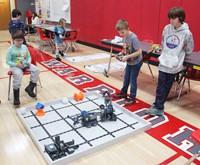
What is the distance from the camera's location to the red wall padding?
468 cm

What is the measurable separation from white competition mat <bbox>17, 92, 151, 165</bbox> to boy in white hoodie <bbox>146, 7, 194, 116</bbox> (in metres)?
0.61

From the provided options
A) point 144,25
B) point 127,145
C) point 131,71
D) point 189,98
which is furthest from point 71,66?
point 127,145

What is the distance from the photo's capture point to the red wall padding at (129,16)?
4.68m

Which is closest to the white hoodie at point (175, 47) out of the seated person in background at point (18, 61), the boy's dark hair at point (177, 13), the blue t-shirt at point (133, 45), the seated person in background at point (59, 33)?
the boy's dark hair at point (177, 13)

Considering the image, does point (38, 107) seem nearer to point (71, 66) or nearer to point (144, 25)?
point (71, 66)

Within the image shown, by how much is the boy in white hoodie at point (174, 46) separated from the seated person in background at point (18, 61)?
185cm

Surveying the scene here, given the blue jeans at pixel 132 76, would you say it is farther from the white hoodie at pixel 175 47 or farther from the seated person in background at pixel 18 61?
the seated person in background at pixel 18 61

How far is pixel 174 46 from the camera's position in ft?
8.98

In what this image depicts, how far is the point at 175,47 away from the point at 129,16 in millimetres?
3638

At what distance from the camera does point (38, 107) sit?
297 cm

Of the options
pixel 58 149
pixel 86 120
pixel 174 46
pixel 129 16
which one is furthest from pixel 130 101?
pixel 129 16

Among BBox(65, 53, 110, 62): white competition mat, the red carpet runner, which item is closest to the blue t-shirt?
the red carpet runner

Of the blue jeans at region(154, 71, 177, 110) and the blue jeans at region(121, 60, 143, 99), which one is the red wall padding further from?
the blue jeans at region(154, 71, 177, 110)

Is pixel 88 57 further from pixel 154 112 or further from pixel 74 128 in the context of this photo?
pixel 74 128
